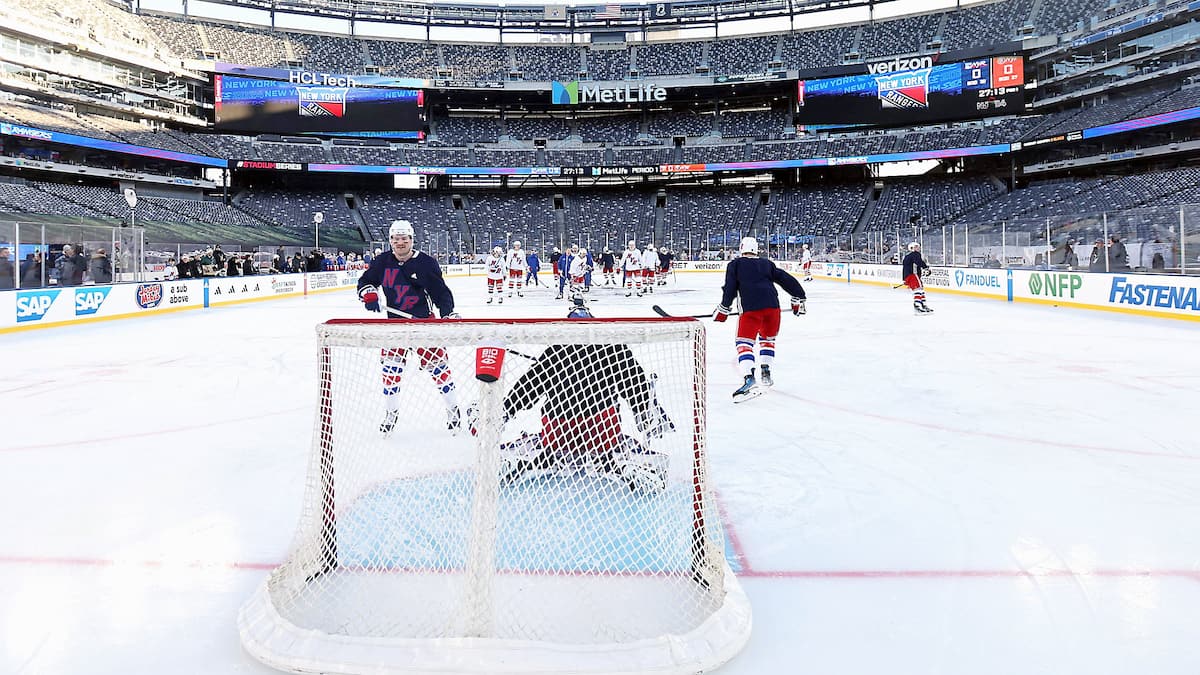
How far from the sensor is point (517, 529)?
320cm

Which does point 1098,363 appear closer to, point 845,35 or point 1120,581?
point 1120,581

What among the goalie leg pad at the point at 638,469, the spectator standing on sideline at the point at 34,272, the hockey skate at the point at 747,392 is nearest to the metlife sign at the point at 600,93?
the spectator standing on sideline at the point at 34,272

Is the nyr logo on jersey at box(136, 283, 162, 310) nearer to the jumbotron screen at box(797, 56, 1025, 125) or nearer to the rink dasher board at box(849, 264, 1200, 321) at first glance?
the rink dasher board at box(849, 264, 1200, 321)

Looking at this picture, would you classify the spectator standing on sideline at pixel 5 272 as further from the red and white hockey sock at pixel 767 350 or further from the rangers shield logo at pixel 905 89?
the rangers shield logo at pixel 905 89

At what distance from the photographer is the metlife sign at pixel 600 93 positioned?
160 ft

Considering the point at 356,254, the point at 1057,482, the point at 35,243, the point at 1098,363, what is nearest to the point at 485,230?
the point at 356,254

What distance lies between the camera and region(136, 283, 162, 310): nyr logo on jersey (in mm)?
15487

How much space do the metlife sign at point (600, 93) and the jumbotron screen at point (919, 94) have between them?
9665 millimetres

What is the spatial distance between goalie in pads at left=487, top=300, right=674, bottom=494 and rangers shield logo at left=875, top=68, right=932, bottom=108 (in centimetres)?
4715

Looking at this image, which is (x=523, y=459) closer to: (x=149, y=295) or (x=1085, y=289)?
(x=1085, y=289)

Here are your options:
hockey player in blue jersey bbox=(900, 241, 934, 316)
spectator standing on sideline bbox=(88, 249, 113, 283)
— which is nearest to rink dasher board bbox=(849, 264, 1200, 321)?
hockey player in blue jersey bbox=(900, 241, 934, 316)

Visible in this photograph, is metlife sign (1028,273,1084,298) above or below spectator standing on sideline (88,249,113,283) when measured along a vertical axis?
below

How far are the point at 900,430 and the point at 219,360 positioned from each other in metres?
7.82

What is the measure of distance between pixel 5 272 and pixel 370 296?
10.5 m
